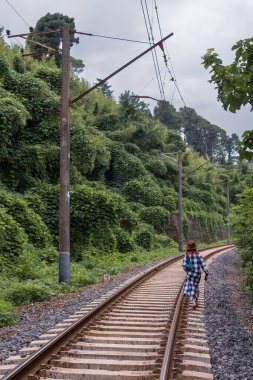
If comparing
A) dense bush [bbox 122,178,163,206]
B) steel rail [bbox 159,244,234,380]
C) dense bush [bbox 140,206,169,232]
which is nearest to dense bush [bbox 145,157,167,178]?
dense bush [bbox 122,178,163,206]

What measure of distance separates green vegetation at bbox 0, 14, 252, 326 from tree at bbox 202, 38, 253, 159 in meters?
6.06

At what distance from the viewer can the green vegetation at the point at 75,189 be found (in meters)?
16.0

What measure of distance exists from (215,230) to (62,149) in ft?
150

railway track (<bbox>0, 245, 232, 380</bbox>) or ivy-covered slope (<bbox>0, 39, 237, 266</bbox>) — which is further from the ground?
ivy-covered slope (<bbox>0, 39, 237, 266</bbox>)

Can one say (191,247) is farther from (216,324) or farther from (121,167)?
(121,167)

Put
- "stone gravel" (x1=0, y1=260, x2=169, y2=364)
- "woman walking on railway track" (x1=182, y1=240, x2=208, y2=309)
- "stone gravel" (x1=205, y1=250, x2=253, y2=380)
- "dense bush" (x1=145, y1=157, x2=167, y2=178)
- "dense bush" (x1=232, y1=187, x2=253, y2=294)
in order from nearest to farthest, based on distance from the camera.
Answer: "stone gravel" (x1=205, y1=250, x2=253, y2=380), "stone gravel" (x1=0, y1=260, x2=169, y2=364), "woman walking on railway track" (x1=182, y1=240, x2=208, y2=309), "dense bush" (x1=232, y1=187, x2=253, y2=294), "dense bush" (x1=145, y1=157, x2=167, y2=178)

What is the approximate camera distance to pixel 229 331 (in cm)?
814

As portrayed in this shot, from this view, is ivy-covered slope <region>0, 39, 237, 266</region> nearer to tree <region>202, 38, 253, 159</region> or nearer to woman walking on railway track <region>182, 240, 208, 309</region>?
woman walking on railway track <region>182, 240, 208, 309</region>

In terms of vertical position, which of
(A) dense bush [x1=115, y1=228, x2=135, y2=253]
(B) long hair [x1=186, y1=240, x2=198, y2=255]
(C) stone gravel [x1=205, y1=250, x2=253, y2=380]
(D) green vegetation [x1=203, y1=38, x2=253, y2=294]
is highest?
(D) green vegetation [x1=203, y1=38, x2=253, y2=294]

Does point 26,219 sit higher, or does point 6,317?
point 26,219

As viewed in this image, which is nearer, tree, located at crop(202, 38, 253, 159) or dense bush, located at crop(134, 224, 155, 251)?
tree, located at crop(202, 38, 253, 159)

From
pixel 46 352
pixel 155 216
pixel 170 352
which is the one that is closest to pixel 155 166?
pixel 155 216

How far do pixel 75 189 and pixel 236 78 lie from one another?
18.8m

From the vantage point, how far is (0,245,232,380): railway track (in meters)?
5.36
